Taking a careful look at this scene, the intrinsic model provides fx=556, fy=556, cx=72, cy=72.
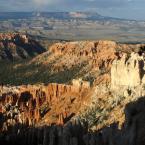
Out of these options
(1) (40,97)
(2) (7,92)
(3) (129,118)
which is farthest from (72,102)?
(3) (129,118)

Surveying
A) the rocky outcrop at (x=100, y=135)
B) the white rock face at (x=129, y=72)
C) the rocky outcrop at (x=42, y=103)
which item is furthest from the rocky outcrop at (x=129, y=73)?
the rocky outcrop at (x=100, y=135)

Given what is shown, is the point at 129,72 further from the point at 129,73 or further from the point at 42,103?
the point at 42,103

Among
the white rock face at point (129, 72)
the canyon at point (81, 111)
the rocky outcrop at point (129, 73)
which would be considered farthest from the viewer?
the white rock face at point (129, 72)

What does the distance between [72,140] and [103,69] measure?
108644 millimetres

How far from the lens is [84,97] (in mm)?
133625

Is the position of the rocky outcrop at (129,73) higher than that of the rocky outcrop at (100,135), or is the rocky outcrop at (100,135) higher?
the rocky outcrop at (129,73)

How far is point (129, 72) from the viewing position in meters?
120

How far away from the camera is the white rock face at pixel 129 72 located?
11706 centimetres

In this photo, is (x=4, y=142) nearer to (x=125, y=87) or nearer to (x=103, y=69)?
(x=125, y=87)

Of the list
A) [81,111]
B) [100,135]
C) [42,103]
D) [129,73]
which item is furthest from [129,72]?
[100,135]

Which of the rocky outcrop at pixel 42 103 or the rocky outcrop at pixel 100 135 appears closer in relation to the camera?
the rocky outcrop at pixel 100 135

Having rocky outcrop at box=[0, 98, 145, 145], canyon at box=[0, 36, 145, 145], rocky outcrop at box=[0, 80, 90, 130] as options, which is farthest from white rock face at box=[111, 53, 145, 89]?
rocky outcrop at box=[0, 98, 145, 145]

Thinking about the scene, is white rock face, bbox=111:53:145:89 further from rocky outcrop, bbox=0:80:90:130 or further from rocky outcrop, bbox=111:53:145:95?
rocky outcrop, bbox=0:80:90:130

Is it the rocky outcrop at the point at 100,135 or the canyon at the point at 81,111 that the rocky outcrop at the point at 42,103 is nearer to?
the canyon at the point at 81,111
